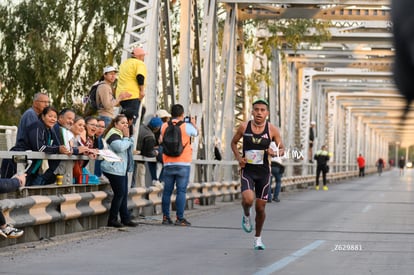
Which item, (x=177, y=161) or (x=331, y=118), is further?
(x=331, y=118)

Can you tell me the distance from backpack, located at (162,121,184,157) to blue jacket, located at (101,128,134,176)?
125cm

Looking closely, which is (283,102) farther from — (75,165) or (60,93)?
(75,165)

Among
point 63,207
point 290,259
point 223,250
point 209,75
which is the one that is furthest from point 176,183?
point 209,75

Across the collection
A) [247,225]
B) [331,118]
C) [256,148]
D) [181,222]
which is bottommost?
[181,222]

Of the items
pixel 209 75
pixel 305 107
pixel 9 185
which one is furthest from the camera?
pixel 305 107

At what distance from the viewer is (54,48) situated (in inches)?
1021

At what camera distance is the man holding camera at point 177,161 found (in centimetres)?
1465

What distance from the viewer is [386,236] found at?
13.1 m

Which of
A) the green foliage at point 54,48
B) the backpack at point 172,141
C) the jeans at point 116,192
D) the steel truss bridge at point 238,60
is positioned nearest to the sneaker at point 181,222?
the backpack at point 172,141

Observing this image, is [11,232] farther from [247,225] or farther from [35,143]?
[247,225]

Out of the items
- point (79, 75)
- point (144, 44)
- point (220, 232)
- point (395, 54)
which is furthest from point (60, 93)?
point (395, 54)

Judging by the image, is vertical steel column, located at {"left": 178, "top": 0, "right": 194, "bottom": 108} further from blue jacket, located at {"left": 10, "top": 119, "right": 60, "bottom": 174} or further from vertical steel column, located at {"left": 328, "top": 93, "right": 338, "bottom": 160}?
vertical steel column, located at {"left": 328, "top": 93, "right": 338, "bottom": 160}

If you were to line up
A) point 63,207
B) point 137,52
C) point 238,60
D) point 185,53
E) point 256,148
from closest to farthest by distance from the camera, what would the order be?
point 256,148, point 63,207, point 137,52, point 185,53, point 238,60

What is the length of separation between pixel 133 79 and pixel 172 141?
1237 millimetres
